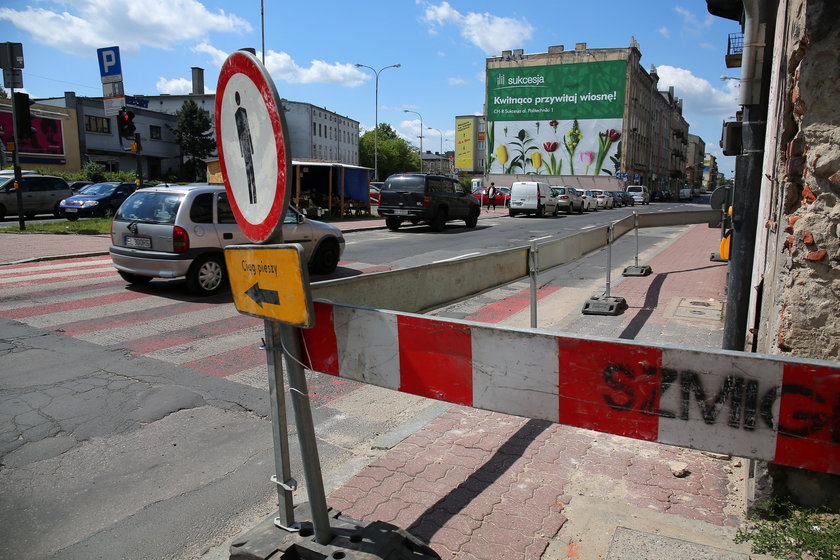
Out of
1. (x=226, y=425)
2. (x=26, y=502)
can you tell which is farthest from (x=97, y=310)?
(x=26, y=502)

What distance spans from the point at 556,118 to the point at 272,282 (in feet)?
242

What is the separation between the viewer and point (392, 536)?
2330 millimetres

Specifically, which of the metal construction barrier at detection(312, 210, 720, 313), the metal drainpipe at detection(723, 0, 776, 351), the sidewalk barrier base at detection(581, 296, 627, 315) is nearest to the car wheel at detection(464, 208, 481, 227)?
the sidewalk barrier base at detection(581, 296, 627, 315)

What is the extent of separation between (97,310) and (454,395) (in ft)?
22.9

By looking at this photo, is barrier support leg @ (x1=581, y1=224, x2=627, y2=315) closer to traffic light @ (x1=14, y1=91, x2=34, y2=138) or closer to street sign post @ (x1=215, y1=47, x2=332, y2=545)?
street sign post @ (x1=215, y1=47, x2=332, y2=545)

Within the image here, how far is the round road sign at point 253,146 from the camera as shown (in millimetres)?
2107

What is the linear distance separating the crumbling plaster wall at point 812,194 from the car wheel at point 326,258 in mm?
8728

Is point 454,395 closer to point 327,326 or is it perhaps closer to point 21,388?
point 327,326

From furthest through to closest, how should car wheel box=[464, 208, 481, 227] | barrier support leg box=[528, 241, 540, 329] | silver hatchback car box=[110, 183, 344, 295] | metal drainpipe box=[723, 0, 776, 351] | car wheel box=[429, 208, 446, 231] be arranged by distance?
car wheel box=[464, 208, 481, 227], car wheel box=[429, 208, 446, 231], silver hatchback car box=[110, 183, 344, 295], barrier support leg box=[528, 241, 540, 329], metal drainpipe box=[723, 0, 776, 351]

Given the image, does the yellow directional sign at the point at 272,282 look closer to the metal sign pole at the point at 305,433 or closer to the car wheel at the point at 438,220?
the metal sign pole at the point at 305,433

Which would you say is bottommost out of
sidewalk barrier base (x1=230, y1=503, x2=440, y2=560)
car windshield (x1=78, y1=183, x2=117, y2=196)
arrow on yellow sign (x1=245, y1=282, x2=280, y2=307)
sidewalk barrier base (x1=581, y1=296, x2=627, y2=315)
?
sidewalk barrier base (x1=581, y1=296, x2=627, y2=315)

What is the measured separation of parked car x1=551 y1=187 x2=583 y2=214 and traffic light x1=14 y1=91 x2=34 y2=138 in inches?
1026

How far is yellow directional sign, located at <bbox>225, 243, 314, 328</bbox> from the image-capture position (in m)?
2.10

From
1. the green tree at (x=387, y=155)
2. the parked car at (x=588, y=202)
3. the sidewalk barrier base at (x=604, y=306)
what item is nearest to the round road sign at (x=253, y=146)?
the sidewalk barrier base at (x=604, y=306)
